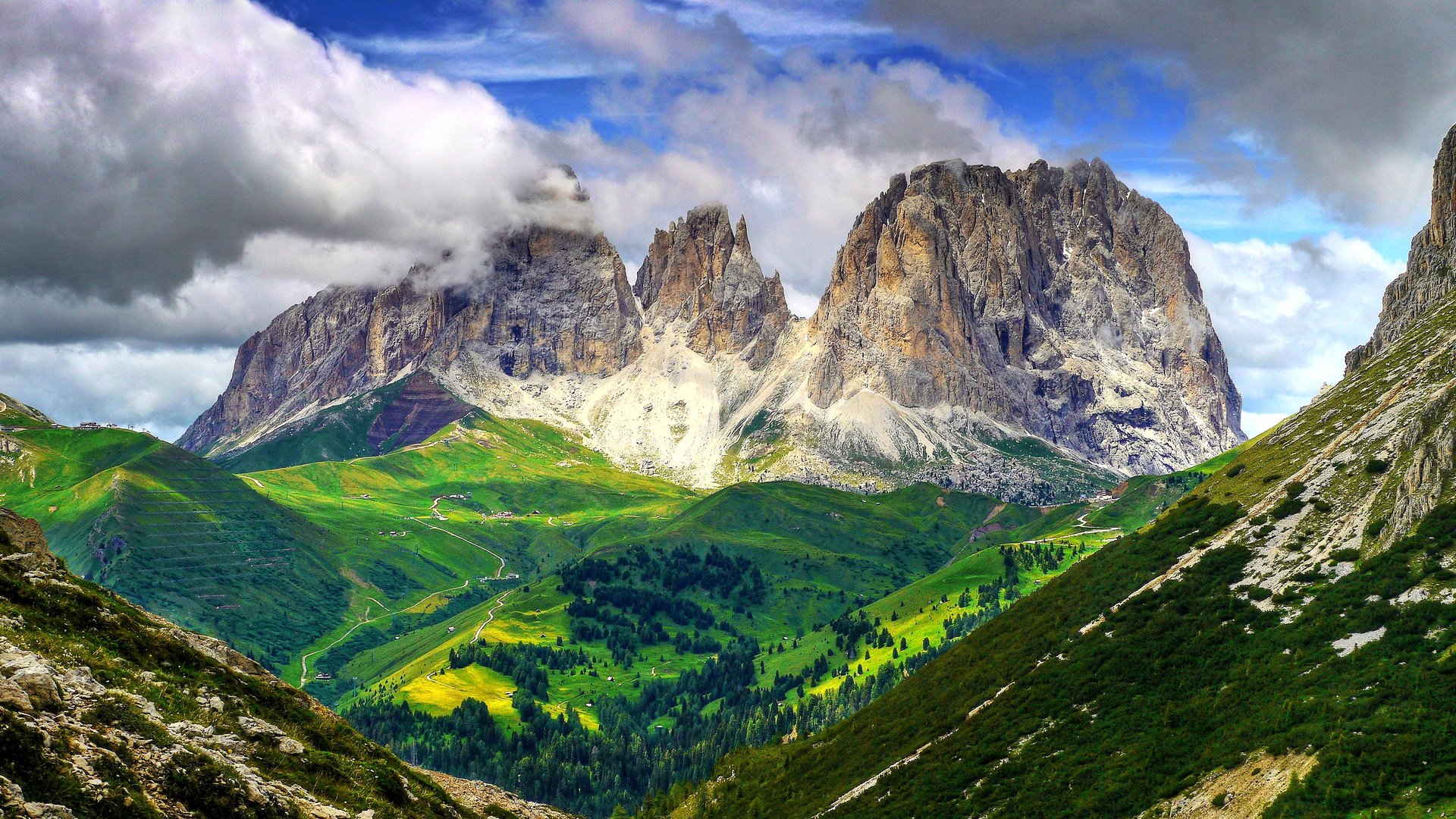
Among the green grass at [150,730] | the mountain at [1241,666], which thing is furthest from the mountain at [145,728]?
the mountain at [1241,666]

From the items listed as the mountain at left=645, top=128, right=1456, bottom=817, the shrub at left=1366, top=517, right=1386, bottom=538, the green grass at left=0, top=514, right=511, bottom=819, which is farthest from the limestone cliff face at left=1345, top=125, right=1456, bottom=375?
the green grass at left=0, top=514, right=511, bottom=819

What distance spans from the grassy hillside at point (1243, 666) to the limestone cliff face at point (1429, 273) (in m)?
22.0

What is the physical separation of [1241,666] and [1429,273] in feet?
406

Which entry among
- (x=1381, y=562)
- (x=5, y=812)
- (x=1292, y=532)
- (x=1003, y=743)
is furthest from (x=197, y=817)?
(x=1292, y=532)

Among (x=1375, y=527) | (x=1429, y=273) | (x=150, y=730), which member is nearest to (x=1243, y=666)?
(x=1375, y=527)

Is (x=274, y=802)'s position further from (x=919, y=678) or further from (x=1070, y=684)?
(x=919, y=678)

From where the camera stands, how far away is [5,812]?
116 feet

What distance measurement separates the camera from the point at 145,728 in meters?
48.4

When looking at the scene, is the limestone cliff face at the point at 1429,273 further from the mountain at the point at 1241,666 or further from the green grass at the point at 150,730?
the green grass at the point at 150,730

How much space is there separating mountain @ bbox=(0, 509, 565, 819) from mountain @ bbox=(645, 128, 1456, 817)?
2268 inches

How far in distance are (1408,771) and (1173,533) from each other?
8193 cm

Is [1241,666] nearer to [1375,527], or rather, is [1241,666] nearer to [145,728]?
[1375,527]

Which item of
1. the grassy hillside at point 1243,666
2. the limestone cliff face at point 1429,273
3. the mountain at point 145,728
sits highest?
the limestone cliff face at point 1429,273

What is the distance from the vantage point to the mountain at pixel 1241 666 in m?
76.2
